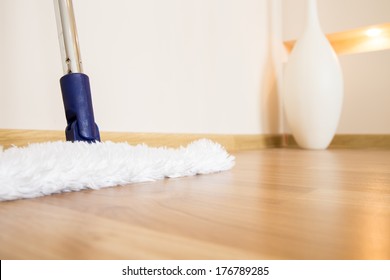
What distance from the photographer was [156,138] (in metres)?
1.19

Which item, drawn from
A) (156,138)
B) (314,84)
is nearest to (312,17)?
(314,84)

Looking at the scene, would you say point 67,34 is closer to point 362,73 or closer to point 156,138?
point 156,138

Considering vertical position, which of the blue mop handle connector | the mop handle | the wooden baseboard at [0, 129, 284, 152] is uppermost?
the mop handle

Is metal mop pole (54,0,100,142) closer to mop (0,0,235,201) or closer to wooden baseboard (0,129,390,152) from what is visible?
mop (0,0,235,201)

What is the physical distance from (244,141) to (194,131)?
0.35 meters

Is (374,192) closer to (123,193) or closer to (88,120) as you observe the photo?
(123,193)

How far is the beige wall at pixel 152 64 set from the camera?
34.8 inches

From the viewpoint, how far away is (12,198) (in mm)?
482

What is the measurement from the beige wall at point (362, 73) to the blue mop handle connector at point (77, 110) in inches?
54.1

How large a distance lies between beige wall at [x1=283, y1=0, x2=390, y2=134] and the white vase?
0.73 feet

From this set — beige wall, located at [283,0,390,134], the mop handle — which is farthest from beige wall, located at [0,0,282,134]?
beige wall, located at [283,0,390,134]

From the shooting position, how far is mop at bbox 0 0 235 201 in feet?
1.63

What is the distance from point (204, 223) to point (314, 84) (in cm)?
132
